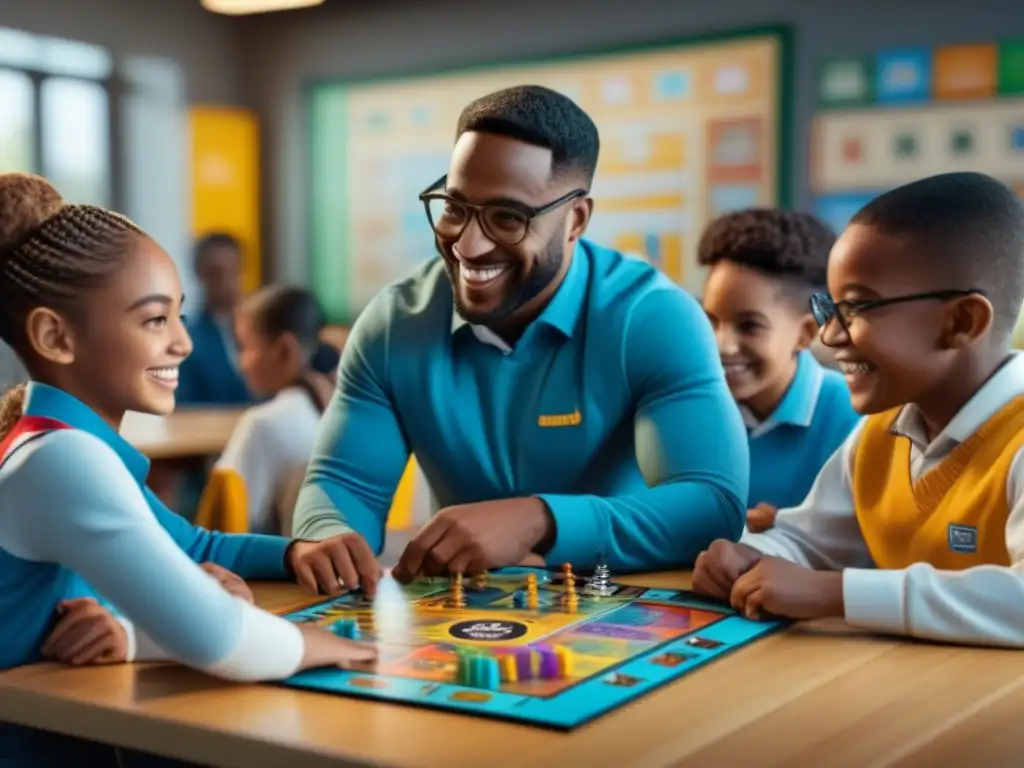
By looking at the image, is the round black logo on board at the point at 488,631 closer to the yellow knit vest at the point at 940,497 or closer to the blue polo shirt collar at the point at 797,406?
the yellow knit vest at the point at 940,497

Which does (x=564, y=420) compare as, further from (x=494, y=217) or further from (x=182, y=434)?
(x=182, y=434)

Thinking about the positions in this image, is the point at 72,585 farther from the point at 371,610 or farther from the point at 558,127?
the point at 558,127

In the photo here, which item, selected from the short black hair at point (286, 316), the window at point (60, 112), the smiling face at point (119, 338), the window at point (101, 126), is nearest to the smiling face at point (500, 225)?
the smiling face at point (119, 338)

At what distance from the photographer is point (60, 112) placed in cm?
633

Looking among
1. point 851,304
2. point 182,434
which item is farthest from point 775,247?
point 182,434

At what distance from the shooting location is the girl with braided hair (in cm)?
108

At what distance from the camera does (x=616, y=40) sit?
20.3ft

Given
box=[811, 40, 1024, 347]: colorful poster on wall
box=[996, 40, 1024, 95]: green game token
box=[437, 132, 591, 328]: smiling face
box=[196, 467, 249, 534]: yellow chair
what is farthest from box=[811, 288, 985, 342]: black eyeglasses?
box=[996, 40, 1024, 95]: green game token

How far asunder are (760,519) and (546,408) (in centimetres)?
37

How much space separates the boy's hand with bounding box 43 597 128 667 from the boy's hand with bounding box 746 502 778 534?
0.95 metres

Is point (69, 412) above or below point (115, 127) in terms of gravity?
below

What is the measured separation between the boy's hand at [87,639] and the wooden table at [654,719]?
19mm

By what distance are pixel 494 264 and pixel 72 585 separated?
0.67 meters

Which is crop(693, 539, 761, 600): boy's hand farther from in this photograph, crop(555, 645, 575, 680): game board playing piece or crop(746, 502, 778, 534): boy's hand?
crop(746, 502, 778, 534): boy's hand
